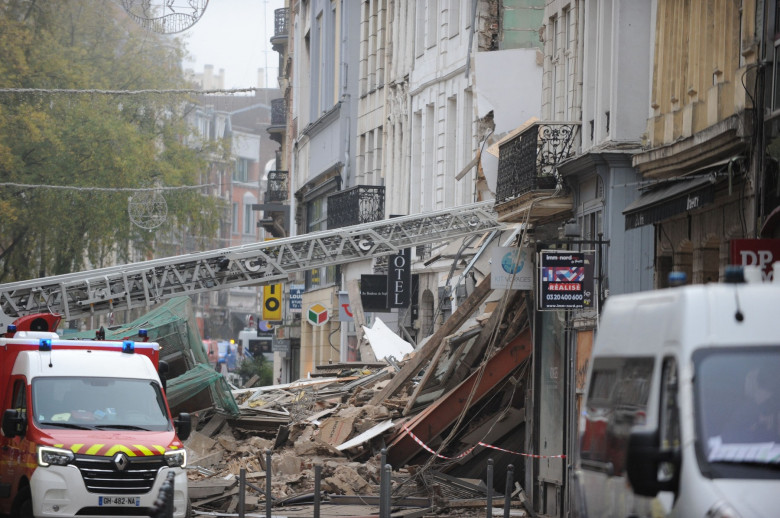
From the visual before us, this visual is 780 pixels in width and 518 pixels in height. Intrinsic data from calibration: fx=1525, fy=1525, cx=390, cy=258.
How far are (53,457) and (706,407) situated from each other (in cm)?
989

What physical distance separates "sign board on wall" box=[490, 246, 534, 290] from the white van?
602 inches

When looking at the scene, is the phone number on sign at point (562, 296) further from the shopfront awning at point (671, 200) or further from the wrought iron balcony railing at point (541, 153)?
the wrought iron balcony railing at point (541, 153)

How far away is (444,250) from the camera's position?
36.6 m

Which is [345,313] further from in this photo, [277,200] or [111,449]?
[277,200]

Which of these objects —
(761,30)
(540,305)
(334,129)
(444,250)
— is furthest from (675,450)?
(334,129)

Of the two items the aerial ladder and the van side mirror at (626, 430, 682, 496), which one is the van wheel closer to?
the van side mirror at (626, 430, 682, 496)

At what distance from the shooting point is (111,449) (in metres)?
17.3

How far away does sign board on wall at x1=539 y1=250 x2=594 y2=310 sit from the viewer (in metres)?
21.3

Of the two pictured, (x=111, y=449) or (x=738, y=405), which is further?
(x=111, y=449)

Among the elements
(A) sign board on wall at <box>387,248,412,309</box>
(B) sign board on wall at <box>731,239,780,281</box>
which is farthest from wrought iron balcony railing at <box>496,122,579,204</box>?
(A) sign board on wall at <box>387,248,412,309</box>

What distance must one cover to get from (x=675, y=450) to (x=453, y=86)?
Answer: 29.1 metres

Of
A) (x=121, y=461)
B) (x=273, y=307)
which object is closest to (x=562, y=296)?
(x=121, y=461)

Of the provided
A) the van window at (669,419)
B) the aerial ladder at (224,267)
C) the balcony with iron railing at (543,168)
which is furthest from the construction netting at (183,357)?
the van window at (669,419)

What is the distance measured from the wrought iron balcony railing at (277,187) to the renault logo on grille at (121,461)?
55.6 meters
